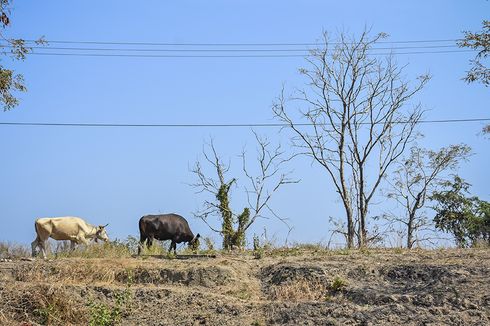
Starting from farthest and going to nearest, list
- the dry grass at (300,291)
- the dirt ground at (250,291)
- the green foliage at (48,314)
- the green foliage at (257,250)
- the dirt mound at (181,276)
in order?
the green foliage at (257,250) < the dirt mound at (181,276) < the dry grass at (300,291) < the green foliage at (48,314) < the dirt ground at (250,291)

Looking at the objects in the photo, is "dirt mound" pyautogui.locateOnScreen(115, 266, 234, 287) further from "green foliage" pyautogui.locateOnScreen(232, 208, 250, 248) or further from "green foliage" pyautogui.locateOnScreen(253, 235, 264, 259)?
"green foliage" pyautogui.locateOnScreen(232, 208, 250, 248)

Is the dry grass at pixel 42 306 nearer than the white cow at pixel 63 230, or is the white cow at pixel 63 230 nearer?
the dry grass at pixel 42 306

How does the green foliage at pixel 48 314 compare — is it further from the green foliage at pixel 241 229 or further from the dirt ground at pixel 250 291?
the green foliage at pixel 241 229

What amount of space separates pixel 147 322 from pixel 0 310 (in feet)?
9.43

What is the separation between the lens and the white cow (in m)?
23.7

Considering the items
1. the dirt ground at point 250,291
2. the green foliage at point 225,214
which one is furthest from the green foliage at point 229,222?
the dirt ground at point 250,291

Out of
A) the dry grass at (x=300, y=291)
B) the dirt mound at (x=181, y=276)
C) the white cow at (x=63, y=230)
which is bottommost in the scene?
the dry grass at (x=300, y=291)

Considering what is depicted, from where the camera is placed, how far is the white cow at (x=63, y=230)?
23656 mm

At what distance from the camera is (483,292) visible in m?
14.5

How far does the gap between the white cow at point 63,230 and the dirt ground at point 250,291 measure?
5.31 m

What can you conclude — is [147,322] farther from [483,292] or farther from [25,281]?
[483,292]

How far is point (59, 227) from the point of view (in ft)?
80.8

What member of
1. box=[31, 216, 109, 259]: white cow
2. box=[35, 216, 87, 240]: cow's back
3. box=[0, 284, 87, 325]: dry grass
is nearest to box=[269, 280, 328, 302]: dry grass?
box=[0, 284, 87, 325]: dry grass

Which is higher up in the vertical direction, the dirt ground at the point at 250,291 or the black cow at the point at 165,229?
the black cow at the point at 165,229
